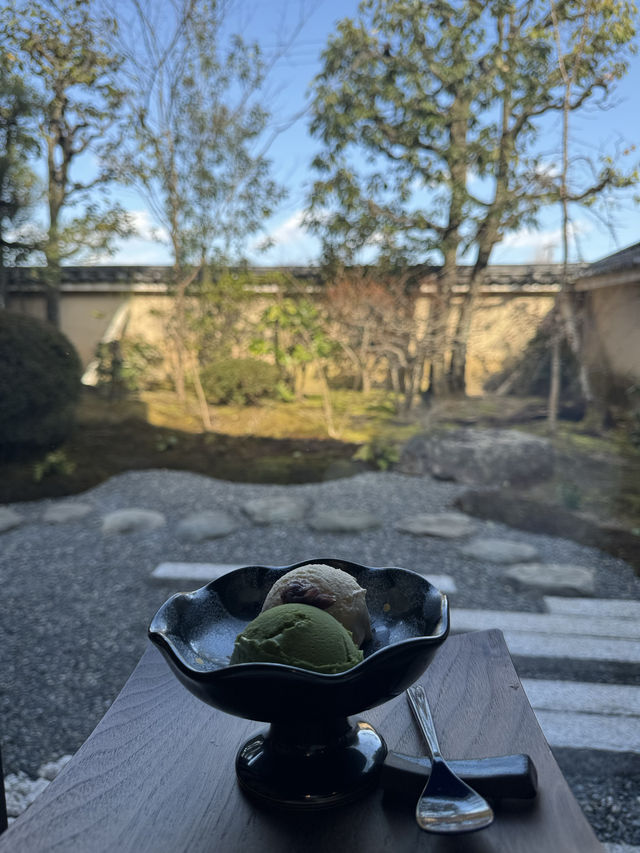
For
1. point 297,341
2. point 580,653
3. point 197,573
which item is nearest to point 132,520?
point 197,573

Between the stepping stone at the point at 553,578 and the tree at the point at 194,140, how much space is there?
1.64m

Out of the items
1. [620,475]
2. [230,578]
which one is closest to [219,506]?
[620,475]

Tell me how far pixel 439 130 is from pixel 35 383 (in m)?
2.11

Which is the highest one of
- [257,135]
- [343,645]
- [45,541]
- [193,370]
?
[257,135]

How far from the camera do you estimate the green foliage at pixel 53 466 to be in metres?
2.77

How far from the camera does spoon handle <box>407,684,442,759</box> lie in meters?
0.76

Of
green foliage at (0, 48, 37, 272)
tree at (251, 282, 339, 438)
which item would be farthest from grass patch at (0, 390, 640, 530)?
green foliage at (0, 48, 37, 272)

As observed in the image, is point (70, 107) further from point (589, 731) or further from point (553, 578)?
point (589, 731)

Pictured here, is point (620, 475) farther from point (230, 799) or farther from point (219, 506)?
point (230, 799)

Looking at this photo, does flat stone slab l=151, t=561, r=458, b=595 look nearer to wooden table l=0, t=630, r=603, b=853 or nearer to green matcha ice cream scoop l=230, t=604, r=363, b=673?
wooden table l=0, t=630, r=603, b=853

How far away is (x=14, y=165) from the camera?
2562mm

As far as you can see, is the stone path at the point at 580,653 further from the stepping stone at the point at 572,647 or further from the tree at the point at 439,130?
the tree at the point at 439,130

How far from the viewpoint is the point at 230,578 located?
92 cm

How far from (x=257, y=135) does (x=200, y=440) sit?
143 centimetres
